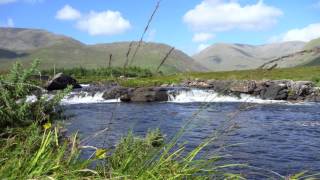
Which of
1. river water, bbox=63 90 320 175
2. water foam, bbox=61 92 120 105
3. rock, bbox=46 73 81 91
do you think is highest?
rock, bbox=46 73 81 91

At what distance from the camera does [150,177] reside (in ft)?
11.5

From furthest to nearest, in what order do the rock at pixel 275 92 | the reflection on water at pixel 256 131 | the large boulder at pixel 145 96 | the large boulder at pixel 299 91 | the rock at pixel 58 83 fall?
the large boulder at pixel 299 91 → the rock at pixel 275 92 → the large boulder at pixel 145 96 → the reflection on water at pixel 256 131 → the rock at pixel 58 83

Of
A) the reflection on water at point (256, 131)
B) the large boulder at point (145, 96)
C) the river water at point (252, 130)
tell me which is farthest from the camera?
the large boulder at point (145, 96)

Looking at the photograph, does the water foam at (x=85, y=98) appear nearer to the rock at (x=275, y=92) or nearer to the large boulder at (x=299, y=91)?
the rock at (x=275, y=92)

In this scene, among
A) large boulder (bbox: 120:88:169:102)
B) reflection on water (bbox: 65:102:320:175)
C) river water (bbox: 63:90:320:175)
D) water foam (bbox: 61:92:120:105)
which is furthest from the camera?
large boulder (bbox: 120:88:169:102)

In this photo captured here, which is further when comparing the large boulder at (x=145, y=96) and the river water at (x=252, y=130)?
the large boulder at (x=145, y=96)

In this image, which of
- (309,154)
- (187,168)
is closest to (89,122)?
(309,154)

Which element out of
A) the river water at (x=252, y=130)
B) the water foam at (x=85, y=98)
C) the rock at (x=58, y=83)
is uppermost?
the rock at (x=58, y=83)

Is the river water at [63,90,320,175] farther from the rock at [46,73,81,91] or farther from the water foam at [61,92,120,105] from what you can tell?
the water foam at [61,92,120,105]

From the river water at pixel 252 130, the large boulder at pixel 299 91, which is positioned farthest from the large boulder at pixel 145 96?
the large boulder at pixel 299 91

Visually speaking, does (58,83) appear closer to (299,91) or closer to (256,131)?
(256,131)

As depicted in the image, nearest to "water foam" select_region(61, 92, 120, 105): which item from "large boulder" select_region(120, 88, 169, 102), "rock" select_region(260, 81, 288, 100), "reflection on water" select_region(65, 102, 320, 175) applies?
"large boulder" select_region(120, 88, 169, 102)

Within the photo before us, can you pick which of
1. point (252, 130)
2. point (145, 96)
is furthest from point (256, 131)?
point (145, 96)

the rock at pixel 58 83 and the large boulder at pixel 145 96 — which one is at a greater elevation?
the rock at pixel 58 83
